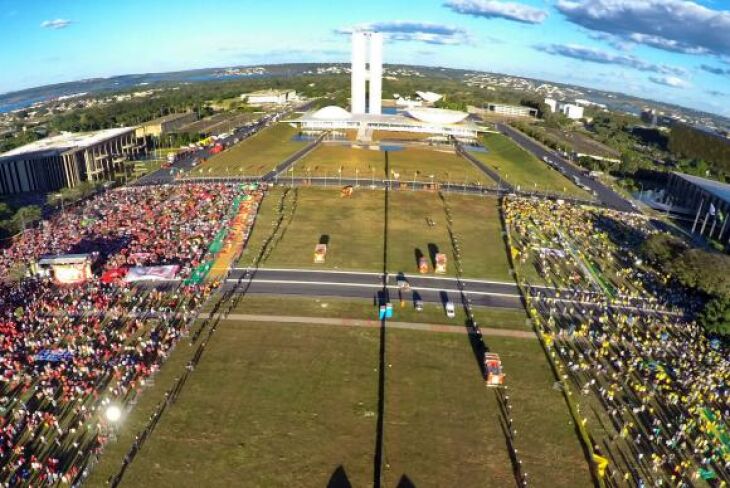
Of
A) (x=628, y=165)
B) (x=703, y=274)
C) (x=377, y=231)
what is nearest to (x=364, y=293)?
(x=377, y=231)

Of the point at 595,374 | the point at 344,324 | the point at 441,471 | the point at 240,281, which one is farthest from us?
the point at 240,281

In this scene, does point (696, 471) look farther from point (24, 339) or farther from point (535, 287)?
point (24, 339)

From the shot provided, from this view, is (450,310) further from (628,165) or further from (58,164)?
(628,165)

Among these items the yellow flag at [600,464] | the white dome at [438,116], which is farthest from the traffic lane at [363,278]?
the white dome at [438,116]

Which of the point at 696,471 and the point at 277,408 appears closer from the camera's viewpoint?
the point at 696,471

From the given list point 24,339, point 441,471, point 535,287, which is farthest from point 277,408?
point 535,287

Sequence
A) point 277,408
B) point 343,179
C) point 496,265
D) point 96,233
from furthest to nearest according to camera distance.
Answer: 1. point 343,179
2. point 96,233
3. point 496,265
4. point 277,408
